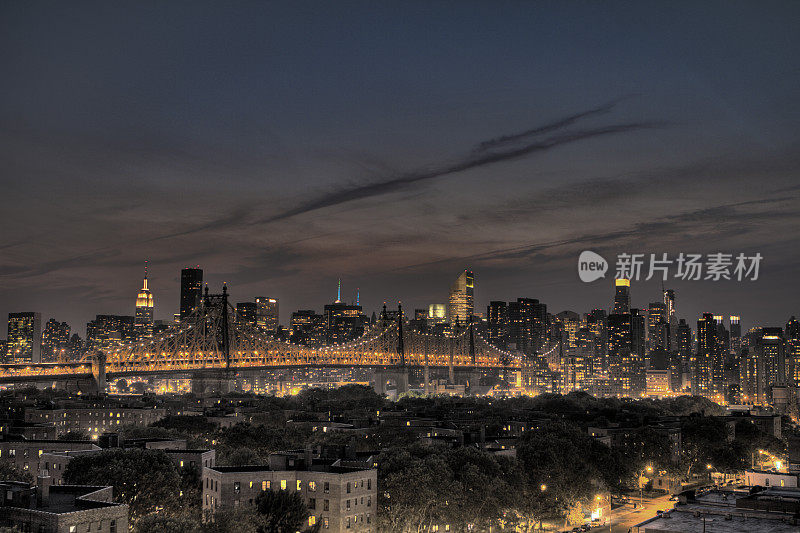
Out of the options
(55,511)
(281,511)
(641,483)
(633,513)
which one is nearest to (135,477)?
(281,511)

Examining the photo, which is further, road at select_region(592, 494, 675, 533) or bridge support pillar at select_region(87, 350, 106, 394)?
bridge support pillar at select_region(87, 350, 106, 394)

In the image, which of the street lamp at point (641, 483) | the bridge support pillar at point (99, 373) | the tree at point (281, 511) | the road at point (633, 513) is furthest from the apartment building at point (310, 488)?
the bridge support pillar at point (99, 373)

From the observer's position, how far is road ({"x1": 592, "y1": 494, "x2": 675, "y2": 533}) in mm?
83000

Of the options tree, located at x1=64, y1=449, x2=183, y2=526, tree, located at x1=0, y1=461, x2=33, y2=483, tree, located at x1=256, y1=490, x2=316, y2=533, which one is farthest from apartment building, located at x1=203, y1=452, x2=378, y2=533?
tree, located at x1=0, y1=461, x2=33, y2=483

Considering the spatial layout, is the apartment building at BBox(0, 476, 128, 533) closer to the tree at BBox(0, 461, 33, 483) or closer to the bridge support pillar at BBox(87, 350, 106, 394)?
the tree at BBox(0, 461, 33, 483)

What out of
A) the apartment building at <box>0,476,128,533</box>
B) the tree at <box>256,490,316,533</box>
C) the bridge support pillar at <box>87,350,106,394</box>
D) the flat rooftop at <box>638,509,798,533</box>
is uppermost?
the bridge support pillar at <box>87,350,106,394</box>

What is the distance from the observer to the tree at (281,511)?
61875 mm

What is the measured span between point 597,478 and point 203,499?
138 ft

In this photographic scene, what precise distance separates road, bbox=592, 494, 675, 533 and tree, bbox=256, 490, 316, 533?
29.9 metres

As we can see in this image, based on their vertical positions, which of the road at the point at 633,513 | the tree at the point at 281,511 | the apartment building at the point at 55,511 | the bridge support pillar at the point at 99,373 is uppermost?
the bridge support pillar at the point at 99,373

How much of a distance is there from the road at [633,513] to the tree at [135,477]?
35.6m

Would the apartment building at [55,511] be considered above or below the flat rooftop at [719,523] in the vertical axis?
above

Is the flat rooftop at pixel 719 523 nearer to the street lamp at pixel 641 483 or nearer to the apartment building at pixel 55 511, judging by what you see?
the apartment building at pixel 55 511

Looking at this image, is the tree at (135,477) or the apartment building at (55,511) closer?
the apartment building at (55,511)
